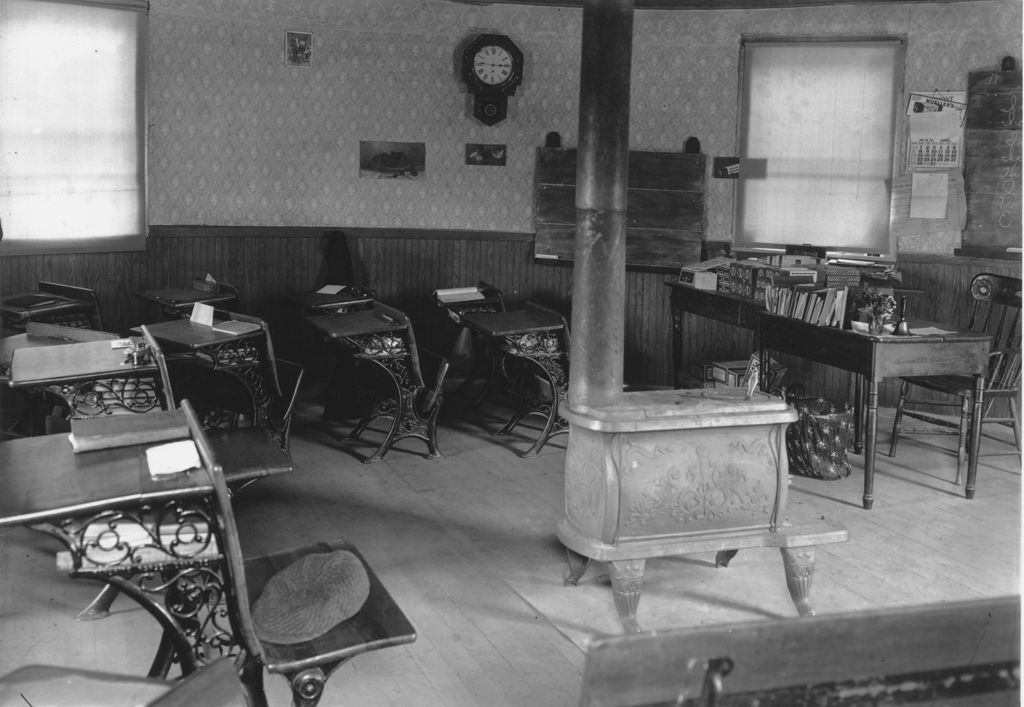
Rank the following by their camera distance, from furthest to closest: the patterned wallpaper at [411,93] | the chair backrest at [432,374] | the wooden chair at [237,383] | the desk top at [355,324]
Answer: the patterned wallpaper at [411,93] < the chair backrest at [432,374] < the desk top at [355,324] < the wooden chair at [237,383]

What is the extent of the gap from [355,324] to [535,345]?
3.96 ft

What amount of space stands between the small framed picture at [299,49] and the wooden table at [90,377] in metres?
4.11

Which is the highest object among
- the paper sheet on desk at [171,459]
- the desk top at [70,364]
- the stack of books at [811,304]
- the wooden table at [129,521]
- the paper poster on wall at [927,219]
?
the paper poster on wall at [927,219]

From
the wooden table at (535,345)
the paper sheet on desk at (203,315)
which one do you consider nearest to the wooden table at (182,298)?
the paper sheet on desk at (203,315)

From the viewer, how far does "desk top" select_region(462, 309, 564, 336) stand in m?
6.98

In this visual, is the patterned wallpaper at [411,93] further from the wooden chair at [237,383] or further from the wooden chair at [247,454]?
the wooden chair at [247,454]

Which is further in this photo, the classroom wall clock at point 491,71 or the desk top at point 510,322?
the classroom wall clock at point 491,71

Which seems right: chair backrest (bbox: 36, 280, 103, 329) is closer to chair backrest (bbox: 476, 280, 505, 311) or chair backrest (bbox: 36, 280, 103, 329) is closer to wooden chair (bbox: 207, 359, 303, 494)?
Result: wooden chair (bbox: 207, 359, 303, 494)

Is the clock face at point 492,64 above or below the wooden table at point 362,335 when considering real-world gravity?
above

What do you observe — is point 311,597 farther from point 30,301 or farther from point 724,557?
point 30,301

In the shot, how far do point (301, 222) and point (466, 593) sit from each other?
16.0ft

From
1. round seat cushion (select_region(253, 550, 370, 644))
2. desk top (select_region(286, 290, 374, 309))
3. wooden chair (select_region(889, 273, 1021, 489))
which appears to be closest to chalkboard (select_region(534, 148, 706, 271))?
desk top (select_region(286, 290, 374, 309))

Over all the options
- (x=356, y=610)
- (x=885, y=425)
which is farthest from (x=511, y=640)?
(x=885, y=425)

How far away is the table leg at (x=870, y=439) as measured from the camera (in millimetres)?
5828
